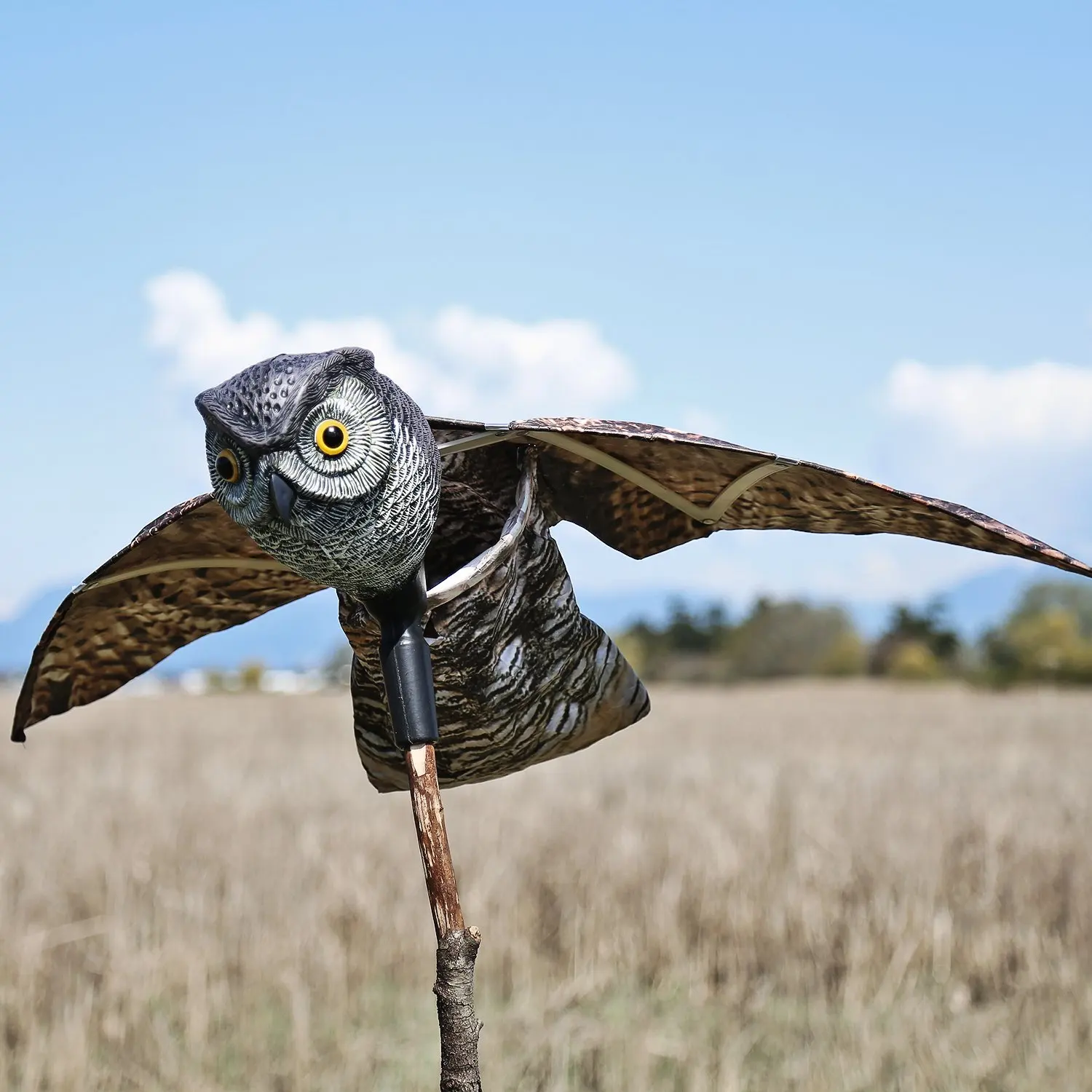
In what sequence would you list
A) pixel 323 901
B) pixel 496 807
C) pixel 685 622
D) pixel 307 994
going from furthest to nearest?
pixel 685 622
pixel 496 807
pixel 323 901
pixel 307 994

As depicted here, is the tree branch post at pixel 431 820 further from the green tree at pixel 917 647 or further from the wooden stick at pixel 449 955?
the green tree at pixel 917 647

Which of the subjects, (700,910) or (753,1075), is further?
(700,910)

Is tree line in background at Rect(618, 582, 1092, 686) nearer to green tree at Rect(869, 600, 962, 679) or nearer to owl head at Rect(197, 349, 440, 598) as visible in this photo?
green tree at Rect(869, 600, 962, 679)

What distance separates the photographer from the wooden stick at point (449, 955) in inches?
27.3

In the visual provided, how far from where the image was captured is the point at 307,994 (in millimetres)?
3059

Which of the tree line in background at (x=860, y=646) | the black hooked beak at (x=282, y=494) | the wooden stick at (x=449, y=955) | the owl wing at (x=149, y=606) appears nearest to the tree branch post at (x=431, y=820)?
the wooden stick at (x=449, y=955)

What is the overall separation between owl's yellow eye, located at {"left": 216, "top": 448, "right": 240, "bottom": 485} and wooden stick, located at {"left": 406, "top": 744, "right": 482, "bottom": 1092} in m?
0.23

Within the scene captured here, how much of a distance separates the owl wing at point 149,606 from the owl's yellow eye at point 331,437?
0.31 m

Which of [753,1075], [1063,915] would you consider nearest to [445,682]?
[753,1075]

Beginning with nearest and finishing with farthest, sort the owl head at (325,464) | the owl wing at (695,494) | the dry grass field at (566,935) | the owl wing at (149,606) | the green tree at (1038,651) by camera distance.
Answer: the owl head at (325,464) < the owl wing at (695,494) < the owl wing at (149,606) < the dry grass field at (566,935) < the green tree at (1038,651)

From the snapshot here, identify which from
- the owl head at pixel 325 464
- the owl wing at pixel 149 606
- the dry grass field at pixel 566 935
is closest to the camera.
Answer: the owl head at pixel 325 464

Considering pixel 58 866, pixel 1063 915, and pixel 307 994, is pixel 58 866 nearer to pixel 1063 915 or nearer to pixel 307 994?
pixel 307 994

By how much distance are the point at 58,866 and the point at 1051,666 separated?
24.2 metres

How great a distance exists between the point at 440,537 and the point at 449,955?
39 centimetres
